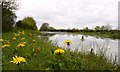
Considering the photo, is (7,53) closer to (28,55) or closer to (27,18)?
(28,55)

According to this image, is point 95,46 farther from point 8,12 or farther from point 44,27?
point 44,27

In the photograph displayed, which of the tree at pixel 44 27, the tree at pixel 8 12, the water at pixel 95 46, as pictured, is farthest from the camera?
the tree at pixel 44 27

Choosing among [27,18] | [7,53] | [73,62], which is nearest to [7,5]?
[7,53]

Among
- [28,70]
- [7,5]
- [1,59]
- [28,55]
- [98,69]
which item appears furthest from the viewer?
[7,5]

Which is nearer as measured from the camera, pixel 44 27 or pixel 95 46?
pixel 95 46

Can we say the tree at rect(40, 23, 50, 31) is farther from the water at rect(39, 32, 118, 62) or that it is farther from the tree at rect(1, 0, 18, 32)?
the water at rect(39, 32, 118, 62)

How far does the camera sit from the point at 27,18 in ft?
205

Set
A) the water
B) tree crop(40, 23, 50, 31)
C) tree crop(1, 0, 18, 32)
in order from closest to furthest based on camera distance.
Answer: the water < tree crop(1, 0, 18, 32) < tree crop(40, 23, 50, 31)

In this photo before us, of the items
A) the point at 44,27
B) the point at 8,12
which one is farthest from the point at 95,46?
the point at 44,27

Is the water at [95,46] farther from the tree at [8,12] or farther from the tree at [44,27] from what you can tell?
the tree at [44,27]

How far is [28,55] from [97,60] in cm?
217

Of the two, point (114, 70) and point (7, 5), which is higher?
point (7, 5)

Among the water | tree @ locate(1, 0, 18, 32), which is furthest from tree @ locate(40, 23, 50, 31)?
the water

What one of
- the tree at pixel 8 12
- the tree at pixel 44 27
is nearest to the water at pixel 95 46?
the tree at pixel 8 12
